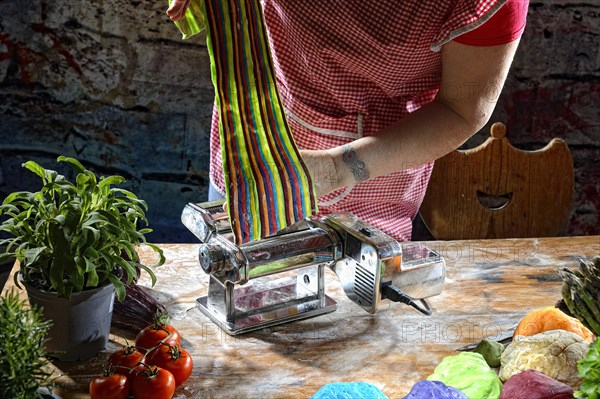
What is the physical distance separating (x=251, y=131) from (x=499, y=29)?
0.67 meters

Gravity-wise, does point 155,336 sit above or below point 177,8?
below

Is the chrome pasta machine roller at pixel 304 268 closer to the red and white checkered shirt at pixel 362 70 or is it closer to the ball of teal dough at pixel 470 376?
the ball of teal dough at pixel 470 376

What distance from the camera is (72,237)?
162 centimetres

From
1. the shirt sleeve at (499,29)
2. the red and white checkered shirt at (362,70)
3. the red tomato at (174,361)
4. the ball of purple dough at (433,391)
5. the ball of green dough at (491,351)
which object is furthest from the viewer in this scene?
the red and white checkered shirt at (362,70)

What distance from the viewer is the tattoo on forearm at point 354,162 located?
2170 millimetres

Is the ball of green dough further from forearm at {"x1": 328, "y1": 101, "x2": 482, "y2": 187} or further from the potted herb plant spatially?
the potted herb plant

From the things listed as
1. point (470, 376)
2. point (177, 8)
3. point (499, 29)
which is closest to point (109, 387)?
point (470, 376)

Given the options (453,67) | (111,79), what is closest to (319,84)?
(453,67)

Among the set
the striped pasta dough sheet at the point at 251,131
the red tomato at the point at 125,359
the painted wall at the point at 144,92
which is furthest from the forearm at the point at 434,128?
the painted wall at the point at 144,92

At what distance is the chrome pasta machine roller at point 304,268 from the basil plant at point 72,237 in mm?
234

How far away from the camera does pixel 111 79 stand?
11.0ft

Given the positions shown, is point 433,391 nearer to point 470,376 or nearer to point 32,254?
point 470,376

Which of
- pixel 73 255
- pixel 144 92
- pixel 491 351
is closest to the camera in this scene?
pixel 73 255

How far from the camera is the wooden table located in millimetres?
1680
